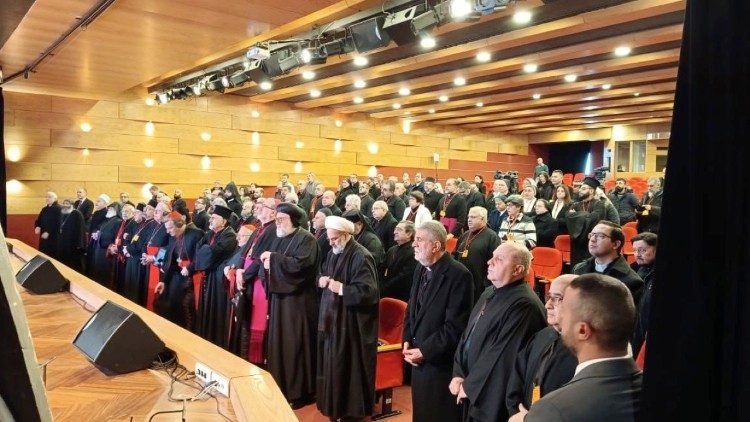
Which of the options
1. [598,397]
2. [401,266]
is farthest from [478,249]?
[598,397]

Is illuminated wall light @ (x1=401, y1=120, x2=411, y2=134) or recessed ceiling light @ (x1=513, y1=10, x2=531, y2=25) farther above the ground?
recessed ceiling light @ (x1=513, y1=10, x2=531, y2=25)

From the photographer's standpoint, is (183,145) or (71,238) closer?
(71,238)

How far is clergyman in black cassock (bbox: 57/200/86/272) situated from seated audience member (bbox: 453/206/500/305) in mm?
6880

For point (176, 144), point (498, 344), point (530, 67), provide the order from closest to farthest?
point (498, 344)
point (530, 67)
point (176, 144)

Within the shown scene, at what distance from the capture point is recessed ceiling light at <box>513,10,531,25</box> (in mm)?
→ 6824

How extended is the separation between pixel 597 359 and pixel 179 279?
5.57 m

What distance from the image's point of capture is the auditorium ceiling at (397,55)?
18.1ft

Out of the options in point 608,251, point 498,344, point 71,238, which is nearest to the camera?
point 498,344

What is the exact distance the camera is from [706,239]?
1057 millimetres

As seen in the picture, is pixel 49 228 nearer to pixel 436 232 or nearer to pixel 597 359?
pixel 436 232

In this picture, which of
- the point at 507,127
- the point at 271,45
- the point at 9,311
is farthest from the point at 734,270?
the point at 507,127

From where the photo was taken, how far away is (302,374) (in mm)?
4676

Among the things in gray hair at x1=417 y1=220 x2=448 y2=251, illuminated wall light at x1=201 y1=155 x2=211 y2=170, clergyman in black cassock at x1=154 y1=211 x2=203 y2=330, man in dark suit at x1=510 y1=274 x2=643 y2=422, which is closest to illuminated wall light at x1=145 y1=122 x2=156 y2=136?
illuminated wall light at x1=201 y1=155 x2=211 y2=170

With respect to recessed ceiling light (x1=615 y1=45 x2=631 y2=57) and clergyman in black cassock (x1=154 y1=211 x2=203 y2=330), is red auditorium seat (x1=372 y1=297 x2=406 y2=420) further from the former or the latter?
recessed ceiling light (x1=615 y1=45 x2=631 y2=57)
